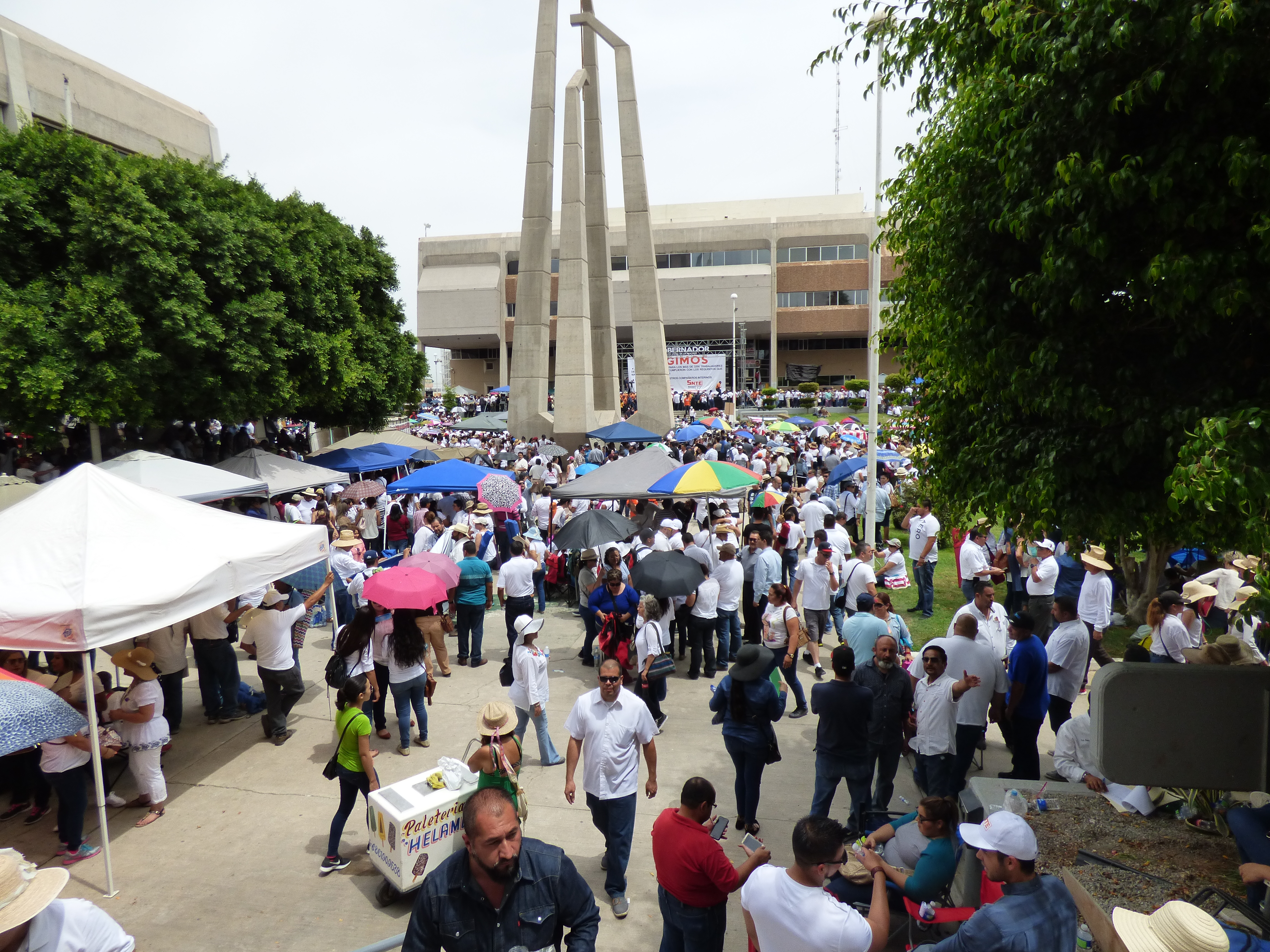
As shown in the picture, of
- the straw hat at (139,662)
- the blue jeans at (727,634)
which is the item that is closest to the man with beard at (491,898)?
the straw hat at (139,662)

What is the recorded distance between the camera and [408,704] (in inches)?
307

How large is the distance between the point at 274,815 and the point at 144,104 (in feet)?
131

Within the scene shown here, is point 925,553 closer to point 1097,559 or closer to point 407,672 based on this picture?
point 1097,559

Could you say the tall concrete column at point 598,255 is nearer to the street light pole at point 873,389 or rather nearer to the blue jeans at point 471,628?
the street light pole at point 873,389

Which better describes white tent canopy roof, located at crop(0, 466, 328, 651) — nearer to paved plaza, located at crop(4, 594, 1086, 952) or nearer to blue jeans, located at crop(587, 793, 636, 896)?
paved plaza, located at crop(4, 594, 1086, 952)

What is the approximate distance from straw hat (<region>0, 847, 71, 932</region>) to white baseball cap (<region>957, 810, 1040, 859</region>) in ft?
12.2

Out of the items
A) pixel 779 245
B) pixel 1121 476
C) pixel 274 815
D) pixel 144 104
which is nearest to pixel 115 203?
pixel 274 815

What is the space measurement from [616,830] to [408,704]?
11.0 ft

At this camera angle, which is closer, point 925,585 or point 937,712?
point 937,712

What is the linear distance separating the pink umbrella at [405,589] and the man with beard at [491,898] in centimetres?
462

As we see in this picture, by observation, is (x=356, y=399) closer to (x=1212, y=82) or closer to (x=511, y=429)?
(x=511, y=429)

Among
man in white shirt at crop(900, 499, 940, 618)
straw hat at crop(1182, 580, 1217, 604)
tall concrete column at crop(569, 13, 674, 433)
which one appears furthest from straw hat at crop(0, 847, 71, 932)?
tall concrete column at crop(569, 13, 674, 433)

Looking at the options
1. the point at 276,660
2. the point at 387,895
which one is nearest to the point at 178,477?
the point at 276,660

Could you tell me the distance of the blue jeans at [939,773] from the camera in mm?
6199
